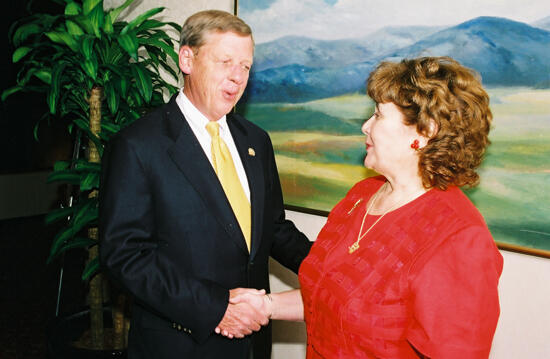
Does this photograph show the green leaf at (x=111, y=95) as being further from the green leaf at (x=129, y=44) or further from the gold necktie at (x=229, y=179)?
the gold necktie at (x=229, y=179)

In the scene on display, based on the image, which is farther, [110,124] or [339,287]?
[110,124]

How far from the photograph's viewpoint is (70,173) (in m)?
2.22

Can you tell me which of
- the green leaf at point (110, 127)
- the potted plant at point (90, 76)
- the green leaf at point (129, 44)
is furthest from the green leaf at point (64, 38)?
the green leaf at point (110, 127)

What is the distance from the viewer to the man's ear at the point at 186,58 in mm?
1603

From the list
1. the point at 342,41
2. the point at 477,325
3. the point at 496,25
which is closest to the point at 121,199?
the point at 477,325

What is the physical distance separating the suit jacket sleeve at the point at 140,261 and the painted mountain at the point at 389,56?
1.02 metres

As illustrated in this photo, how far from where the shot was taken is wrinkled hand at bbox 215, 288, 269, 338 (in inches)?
60.6

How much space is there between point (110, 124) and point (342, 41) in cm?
119

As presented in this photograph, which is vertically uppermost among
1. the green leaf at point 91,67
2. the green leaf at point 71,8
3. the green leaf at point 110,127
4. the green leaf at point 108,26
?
the green leaf at point 71,8

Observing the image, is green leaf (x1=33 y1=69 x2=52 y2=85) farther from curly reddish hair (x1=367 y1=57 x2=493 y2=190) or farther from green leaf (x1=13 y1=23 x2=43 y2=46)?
curly reddish hair (x1=367 y1=57 x2=493 y2=190)

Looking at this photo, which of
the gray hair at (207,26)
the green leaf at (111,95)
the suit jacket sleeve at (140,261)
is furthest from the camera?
the green leaf at (111,95)

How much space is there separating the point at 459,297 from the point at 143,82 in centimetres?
164

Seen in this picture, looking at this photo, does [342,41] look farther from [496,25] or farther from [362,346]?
[362,346]

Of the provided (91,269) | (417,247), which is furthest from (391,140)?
(91,269)
